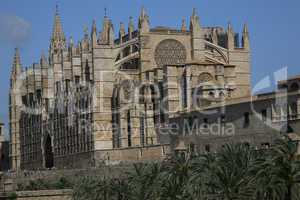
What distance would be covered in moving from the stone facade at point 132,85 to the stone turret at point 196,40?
78 mm

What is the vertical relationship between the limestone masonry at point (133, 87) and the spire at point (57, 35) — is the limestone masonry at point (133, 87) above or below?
below

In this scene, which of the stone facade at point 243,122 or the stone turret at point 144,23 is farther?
the stone turret at point 144,23

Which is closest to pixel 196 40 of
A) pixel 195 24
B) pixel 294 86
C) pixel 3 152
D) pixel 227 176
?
pixel 195 24

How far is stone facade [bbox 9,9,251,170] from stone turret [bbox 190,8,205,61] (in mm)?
78

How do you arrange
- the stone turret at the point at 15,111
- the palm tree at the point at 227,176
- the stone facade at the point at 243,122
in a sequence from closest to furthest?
the palm tree at the point at 227,176 < the stone facade at the point at 243,122 < the stone turret at the point at 15,111

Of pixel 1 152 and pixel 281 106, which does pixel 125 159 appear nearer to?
pixel 281 106

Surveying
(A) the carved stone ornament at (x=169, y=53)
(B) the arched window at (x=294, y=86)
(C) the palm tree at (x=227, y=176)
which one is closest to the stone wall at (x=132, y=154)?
(A) the carved stone ornament at (x=169, y=53)

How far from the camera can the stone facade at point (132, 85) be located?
6028cm

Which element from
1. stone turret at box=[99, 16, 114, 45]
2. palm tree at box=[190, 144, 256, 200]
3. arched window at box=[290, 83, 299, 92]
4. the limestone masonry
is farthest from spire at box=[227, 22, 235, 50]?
palm tree at box=[190, 144, 256, 200]

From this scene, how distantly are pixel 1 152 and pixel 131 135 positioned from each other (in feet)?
148

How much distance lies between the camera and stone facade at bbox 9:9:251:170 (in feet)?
198

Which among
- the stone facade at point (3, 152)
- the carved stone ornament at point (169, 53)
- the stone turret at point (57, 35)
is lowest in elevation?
the stone facade at point (3, 152)

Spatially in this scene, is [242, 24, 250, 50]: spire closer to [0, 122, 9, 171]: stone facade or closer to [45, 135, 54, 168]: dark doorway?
[45, 135, 54, 168]: dark doorway

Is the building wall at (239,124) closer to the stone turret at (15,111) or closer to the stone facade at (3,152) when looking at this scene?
the stone turret at (15,111)
